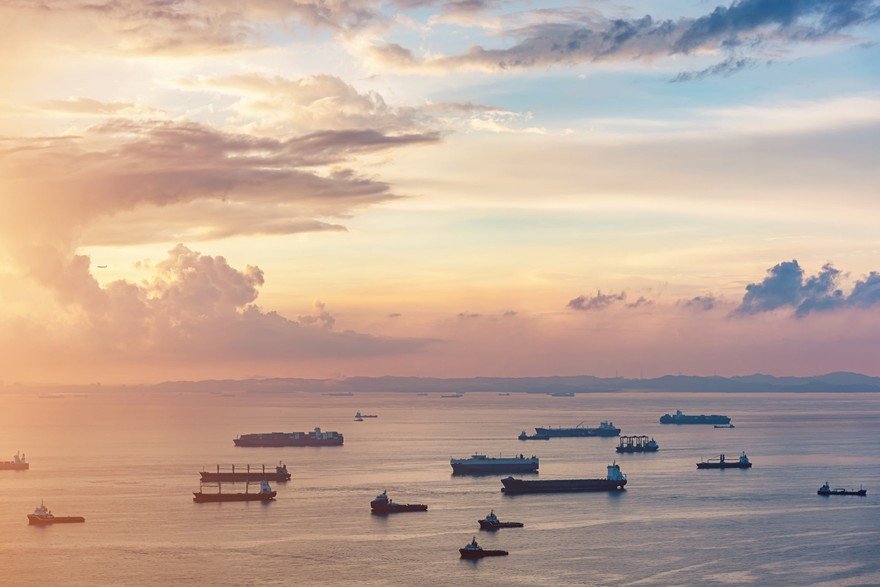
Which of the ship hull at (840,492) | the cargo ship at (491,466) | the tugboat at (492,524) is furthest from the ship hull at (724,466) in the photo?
the tugboat at (492,524)

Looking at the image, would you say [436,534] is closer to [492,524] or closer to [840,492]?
[492,524]

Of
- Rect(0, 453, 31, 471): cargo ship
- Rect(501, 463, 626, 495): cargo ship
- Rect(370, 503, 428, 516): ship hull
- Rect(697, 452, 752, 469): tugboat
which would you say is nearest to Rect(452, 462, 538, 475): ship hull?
Rect(501, 463, 626, 495): cargo ship

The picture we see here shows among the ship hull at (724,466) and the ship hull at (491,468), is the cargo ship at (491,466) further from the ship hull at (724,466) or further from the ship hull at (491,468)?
the ship hull at (724,466)

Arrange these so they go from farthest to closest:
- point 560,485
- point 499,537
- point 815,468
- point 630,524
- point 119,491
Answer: point 815,468 → point 560,485 → point 119,491 → point 630,524 → point 499,537

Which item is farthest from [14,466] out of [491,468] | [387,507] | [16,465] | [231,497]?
→ [387,507]

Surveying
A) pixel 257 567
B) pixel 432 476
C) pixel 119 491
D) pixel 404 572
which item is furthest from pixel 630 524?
pixel 119 491

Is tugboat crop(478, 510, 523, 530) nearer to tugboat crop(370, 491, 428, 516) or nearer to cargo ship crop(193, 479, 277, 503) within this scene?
tugboat crop(370, 491, 428, 516)

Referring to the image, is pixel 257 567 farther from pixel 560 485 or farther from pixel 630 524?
pixel 560 485
